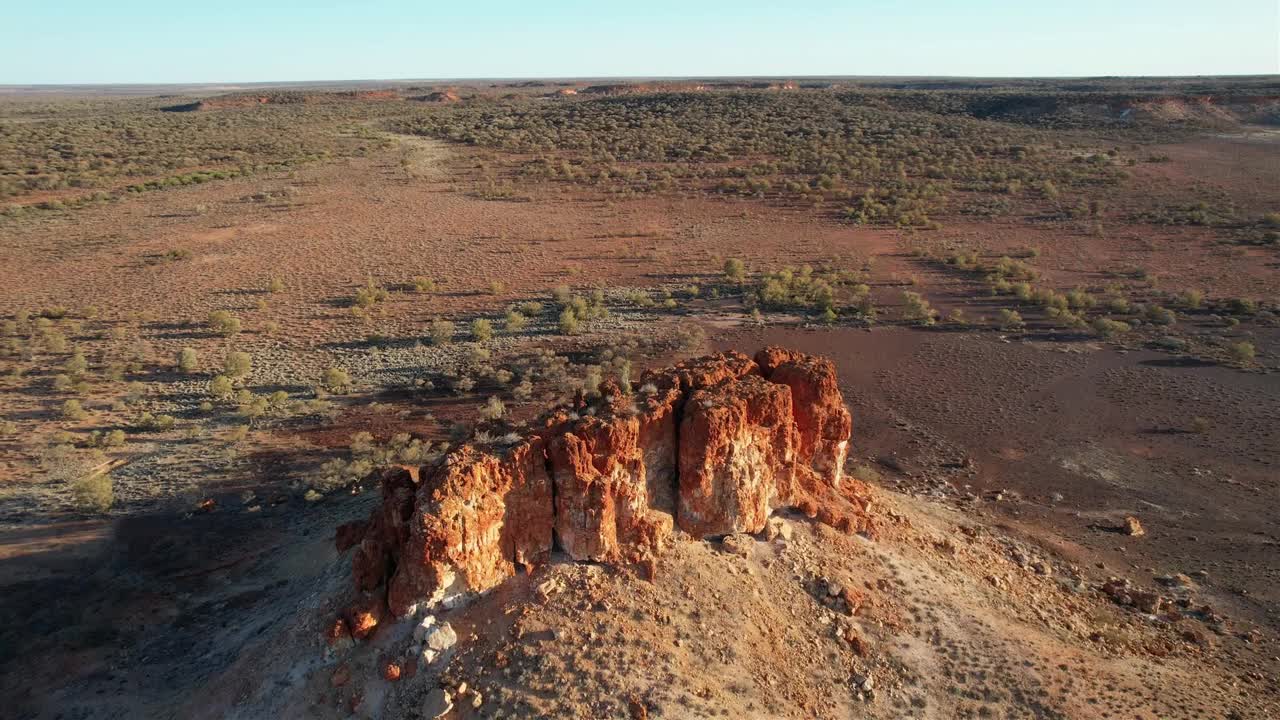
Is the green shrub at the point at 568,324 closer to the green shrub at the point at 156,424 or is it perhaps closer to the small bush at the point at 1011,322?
the green shrub at the point at 156,424

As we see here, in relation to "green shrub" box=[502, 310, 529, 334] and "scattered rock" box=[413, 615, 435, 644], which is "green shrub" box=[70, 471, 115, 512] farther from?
"green shrub" box=[502, 310, 529, 334]

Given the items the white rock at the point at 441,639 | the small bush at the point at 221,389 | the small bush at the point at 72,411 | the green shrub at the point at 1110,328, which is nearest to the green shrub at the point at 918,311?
the green shrub at the point at 1110,328

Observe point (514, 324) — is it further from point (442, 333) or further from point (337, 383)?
point (337, 383)

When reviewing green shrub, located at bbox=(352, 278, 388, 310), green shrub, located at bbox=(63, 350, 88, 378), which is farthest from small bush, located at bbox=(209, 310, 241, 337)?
green shrub, located at bbox=(352, 278, 388, 310)

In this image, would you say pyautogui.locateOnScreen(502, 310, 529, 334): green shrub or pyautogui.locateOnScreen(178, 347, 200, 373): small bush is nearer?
pyautogui.locateOnScreen(178, 347, 200, 373): small bush

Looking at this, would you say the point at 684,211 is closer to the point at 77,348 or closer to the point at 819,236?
the point at 819,236

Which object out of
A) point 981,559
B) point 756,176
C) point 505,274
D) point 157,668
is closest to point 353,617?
point 157,668

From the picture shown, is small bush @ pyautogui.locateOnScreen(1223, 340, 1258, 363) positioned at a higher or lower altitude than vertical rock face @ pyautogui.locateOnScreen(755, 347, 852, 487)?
lower
